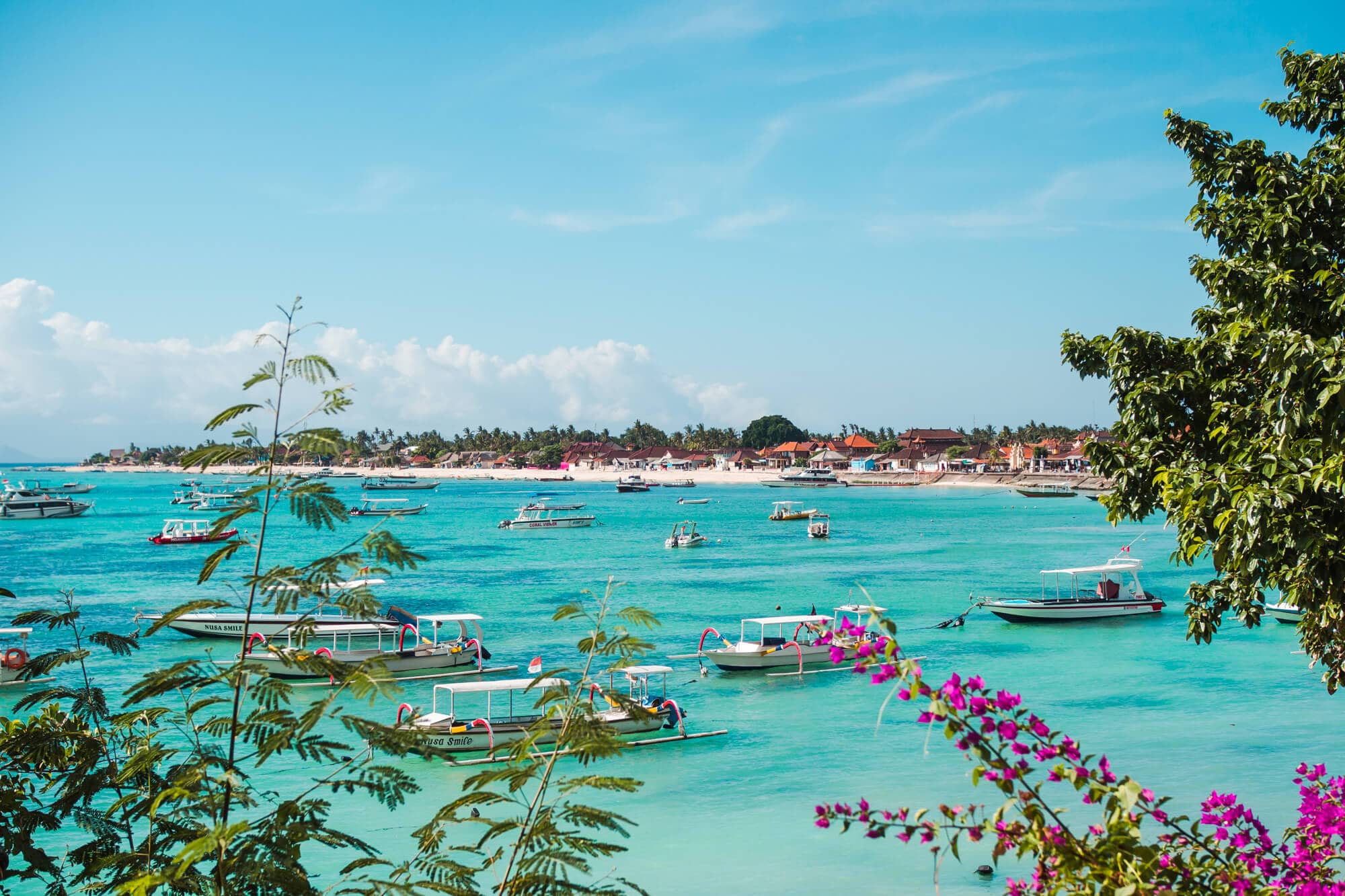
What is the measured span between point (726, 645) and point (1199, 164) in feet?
71.4

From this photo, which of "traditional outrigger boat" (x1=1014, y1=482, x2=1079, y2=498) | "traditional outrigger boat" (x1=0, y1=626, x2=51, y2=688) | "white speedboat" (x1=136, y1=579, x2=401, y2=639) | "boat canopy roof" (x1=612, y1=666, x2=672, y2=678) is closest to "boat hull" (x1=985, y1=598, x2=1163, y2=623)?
"boat canopy roof" (x1=612, y1=666, x2=672, y2=678)

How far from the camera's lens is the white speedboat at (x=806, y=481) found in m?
170

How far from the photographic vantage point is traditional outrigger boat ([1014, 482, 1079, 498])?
136 metres

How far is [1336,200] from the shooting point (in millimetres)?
7805

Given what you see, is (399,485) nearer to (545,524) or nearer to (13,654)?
(545,524)

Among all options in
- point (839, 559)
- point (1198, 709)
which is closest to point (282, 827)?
point (1198, 709)

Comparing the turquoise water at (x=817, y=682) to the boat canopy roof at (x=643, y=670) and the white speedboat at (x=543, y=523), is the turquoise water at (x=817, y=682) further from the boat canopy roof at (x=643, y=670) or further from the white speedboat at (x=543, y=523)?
the white speedboat at (x=543, y=523)

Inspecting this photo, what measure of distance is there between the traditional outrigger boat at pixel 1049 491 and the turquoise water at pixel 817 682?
205 ft

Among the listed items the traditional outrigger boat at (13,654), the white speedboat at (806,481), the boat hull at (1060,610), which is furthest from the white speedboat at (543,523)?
the white speedboat at (806,481)

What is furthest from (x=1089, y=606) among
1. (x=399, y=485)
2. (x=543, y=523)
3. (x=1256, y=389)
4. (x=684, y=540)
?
(x=399, y=485)

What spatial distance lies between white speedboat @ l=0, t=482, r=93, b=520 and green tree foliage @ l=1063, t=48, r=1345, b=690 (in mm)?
115782

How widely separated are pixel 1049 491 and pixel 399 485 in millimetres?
104572

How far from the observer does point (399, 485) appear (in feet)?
548

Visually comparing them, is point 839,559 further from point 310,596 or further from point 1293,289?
point 310,596
